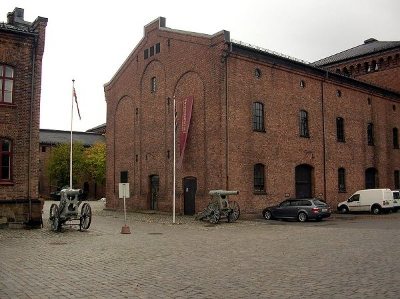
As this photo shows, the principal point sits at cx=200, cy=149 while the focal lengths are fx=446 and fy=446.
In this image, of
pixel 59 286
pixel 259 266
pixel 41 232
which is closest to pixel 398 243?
pixel 259 266

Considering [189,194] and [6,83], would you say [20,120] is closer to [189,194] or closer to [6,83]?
[6,83]

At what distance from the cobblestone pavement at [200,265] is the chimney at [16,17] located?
35.7 feet

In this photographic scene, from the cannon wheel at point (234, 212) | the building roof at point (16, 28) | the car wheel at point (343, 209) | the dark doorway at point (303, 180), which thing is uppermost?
the building roof at point (16, 28)

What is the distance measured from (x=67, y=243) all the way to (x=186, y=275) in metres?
7.06

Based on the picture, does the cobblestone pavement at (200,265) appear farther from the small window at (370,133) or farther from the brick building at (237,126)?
the small window at (370,133)

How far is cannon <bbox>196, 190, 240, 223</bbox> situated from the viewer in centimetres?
2327

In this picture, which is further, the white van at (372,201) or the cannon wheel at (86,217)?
the white van at (372,201)

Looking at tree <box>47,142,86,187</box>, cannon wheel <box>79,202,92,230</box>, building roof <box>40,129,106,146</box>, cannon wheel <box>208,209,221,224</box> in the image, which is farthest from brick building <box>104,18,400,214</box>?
building roof <box>40,129,106,146</box>

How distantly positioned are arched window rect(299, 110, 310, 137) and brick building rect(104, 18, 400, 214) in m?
0.07

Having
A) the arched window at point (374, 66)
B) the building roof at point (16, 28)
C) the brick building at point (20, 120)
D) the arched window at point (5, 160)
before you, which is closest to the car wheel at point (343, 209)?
the arched window at point (374, 66)

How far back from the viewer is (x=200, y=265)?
1076 cm

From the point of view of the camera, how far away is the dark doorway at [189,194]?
27.4 m

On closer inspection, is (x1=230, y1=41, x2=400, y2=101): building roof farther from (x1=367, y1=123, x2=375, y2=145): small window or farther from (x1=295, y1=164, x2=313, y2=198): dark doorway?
(x1=295, y1=164, x2=313, y2=198): dark doorway

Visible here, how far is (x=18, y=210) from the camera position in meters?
19.6
